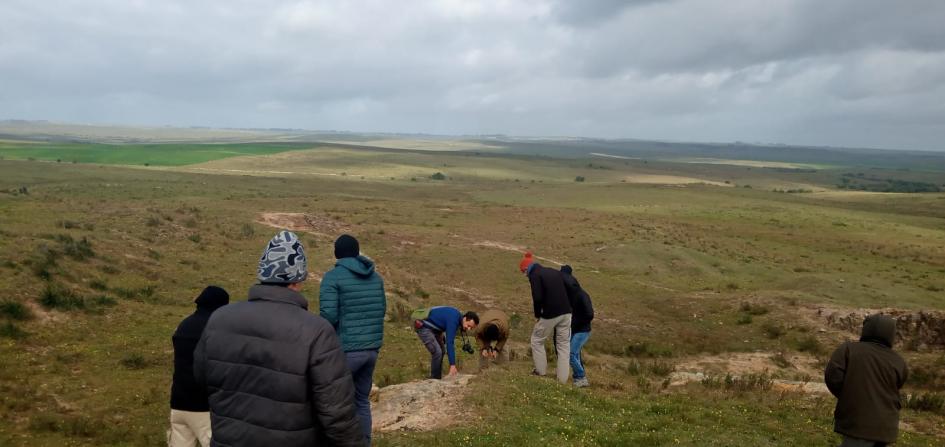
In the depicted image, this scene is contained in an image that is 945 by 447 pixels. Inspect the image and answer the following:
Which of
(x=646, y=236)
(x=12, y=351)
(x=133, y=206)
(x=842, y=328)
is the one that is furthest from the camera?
(x=646, y=236)

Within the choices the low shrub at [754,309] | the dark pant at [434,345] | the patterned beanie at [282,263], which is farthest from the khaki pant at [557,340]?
the low shrub at [754,309]

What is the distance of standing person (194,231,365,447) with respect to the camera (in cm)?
402

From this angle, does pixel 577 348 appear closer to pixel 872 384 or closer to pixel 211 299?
pixel 872 384

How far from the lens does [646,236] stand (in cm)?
4812

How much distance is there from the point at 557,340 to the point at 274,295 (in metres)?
8.68

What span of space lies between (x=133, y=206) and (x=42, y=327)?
28934 mm

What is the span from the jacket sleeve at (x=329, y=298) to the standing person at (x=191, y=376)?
1.14m

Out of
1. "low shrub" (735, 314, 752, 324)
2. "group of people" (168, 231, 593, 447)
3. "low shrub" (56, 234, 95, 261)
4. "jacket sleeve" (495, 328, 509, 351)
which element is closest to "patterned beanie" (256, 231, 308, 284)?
"group of people" (168, 231, 593, 447)

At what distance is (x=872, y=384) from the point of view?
670 cm

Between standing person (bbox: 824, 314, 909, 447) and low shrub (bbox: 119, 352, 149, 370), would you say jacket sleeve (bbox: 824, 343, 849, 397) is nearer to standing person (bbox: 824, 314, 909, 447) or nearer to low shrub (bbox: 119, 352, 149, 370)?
standing person (bbox: 824, 314, 909, 447)

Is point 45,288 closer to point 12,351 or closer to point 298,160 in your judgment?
point 12,351

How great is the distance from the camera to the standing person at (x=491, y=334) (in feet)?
41.7

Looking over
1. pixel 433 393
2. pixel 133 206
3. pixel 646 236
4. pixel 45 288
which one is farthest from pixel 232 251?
pixel 646 236

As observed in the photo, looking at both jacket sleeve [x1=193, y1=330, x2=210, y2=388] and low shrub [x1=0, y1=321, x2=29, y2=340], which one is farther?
low shrub [x1=0, y1=321, x2=29, y2=340]
